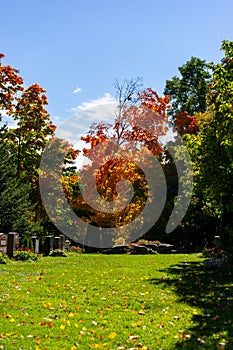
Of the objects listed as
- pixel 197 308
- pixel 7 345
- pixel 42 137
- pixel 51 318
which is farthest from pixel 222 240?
pixel 42 137

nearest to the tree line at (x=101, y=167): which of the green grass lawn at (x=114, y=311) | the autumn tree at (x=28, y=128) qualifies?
the autumn tree at (x=28, y=128)

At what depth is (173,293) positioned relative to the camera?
34.3 feet

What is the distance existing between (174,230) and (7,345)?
30970 millimetres

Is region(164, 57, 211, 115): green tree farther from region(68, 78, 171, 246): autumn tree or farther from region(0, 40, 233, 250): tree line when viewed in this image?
region(68, 78, 171, 246): autumn tree

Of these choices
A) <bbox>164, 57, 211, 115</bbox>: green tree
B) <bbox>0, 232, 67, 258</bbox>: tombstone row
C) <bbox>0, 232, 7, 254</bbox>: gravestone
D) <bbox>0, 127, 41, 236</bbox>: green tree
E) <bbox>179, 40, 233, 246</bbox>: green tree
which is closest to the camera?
<bbox>179, 40, 233, 246</bbox>: green tree

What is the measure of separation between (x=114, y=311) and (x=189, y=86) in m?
39.1

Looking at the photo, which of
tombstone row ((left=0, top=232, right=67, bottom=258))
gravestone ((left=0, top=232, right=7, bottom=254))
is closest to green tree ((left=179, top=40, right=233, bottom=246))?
tombstone row ((left=0, top=232, right=67, bottom=258))

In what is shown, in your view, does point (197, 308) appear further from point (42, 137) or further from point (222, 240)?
point (42, 137)

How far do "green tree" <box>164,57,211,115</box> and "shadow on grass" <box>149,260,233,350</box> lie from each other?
→ 96.2 feet

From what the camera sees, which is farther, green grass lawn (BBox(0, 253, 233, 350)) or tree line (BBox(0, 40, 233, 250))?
tree line (BBox(0, 40, 233, 250))

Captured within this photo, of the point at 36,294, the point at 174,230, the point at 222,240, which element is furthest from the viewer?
the point at 174,230

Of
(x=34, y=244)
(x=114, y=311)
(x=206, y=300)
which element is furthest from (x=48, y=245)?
(x=114, y=311)

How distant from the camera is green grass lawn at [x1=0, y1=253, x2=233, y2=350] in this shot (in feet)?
21.2

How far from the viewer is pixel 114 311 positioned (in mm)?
8391
